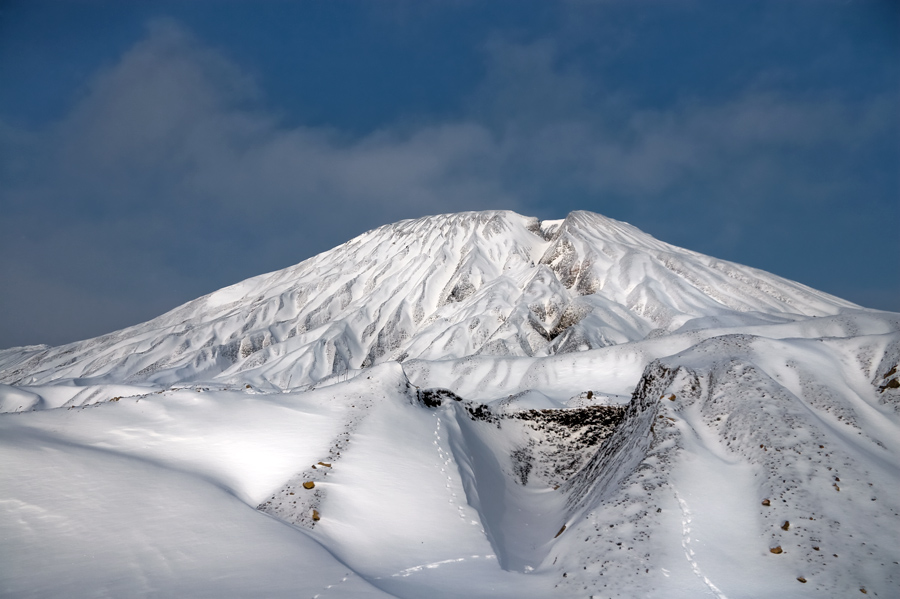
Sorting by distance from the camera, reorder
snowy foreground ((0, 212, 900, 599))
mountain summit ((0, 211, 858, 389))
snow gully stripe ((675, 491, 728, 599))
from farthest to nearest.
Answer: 1. mountain summit ((0, 211, 858, 389))
2. snow gully stripe ((675, 491, 728, 599))
3. snowy foreground ((0, 212, 900, 599))

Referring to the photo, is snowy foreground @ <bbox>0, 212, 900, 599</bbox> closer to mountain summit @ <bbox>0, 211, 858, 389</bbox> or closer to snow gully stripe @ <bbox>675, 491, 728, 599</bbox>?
snow gully stripe @ <bbox>675, 491, 728, 599</bbox>

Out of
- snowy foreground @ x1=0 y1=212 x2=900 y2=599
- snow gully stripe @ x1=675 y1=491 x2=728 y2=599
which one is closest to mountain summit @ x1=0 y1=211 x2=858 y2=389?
snowy foreground @ x1=0 y1=212 x2=900 y2=599

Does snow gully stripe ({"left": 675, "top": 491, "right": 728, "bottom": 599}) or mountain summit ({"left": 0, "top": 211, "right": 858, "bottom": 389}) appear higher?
mountain summit ({"left": 0, "top": 211, "right": 858, "bottom": 389})

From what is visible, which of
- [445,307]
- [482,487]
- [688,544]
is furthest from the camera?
[445,307]

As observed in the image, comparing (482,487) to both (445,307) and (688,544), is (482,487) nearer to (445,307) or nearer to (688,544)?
(688,544)

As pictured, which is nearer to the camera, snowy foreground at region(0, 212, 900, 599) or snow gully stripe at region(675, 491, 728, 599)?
snowy foreground at region(0, 212, 900, 599)

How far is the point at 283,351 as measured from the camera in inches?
3681

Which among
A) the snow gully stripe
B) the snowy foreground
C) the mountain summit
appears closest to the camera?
the snowy foreground

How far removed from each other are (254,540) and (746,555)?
10.5 m

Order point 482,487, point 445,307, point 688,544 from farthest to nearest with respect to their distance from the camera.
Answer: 1. point 445,307
2. point 482,487
3. point 688,544

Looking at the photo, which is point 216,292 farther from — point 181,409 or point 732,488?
point 732,488

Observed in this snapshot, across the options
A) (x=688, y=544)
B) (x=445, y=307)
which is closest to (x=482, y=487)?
(x=688, y=544)

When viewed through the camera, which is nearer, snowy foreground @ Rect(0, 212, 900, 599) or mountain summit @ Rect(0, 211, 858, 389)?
snowy foreground @ Rect(0, 212, 900, 599)

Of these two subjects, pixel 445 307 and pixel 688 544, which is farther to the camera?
pixel 445 307
